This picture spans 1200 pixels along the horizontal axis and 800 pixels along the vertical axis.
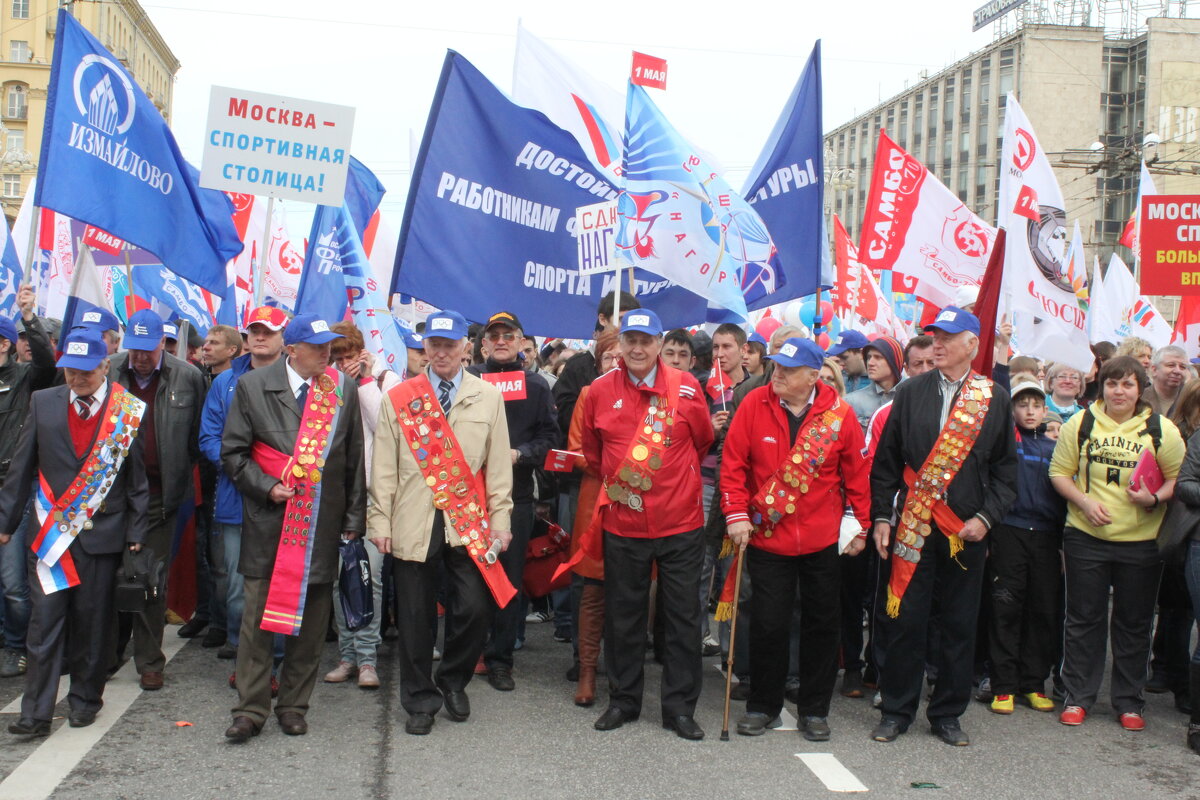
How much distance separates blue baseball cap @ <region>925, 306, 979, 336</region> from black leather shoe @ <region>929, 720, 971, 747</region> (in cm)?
196

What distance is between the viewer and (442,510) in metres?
6.11

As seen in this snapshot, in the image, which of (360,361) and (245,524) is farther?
(360,361)

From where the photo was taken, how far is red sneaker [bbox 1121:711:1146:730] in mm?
6410

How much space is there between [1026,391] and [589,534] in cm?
265

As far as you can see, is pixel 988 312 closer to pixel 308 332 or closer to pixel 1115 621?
pixel 1115 621

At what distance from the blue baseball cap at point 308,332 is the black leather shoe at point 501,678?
7.22 feet

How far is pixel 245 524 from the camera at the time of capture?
598 cm

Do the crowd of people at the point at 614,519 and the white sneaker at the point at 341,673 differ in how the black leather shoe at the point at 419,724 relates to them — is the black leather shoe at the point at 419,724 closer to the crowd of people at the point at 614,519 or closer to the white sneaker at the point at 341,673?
the crowd of people at the point at 614,519

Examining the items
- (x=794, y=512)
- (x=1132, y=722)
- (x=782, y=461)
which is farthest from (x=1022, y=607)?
(x=782, y=461)

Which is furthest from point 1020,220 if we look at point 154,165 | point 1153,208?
point 154,165

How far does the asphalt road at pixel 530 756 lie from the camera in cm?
513

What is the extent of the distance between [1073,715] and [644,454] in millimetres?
2689

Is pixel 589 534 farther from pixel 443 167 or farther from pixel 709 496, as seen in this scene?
pixel 443 167

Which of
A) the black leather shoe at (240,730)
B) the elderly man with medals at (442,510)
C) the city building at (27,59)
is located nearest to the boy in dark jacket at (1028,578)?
the elderly man with medals at (442,510)
